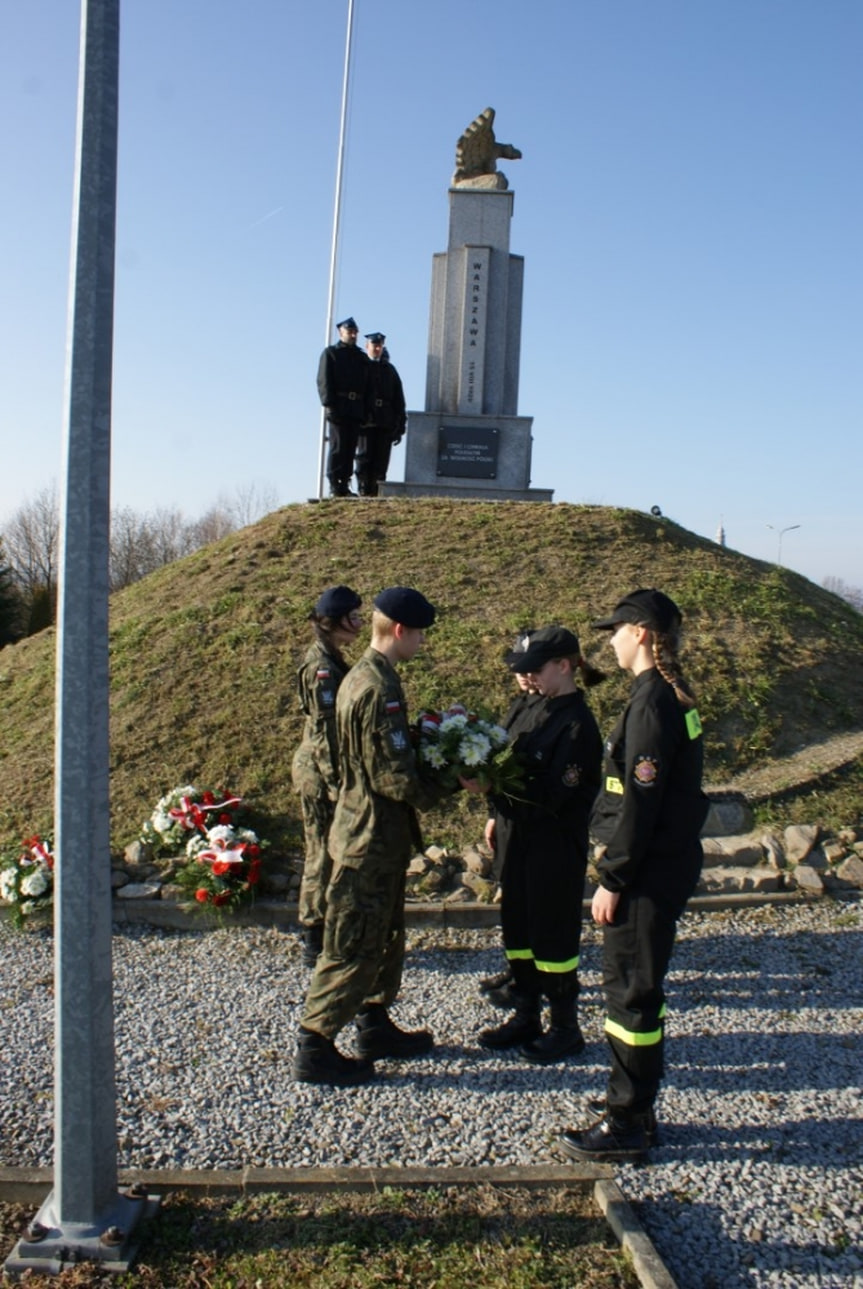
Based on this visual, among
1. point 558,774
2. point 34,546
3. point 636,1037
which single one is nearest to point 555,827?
point 558,774

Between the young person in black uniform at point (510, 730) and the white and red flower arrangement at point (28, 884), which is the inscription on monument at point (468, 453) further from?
the young person in black uniform at point (510, 730)

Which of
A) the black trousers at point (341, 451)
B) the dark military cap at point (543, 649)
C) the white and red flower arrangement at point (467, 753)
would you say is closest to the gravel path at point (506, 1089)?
the white and red flower arrangement at point (467, 753)

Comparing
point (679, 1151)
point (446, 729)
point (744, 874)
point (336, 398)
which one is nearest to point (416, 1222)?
point (679, 1151)

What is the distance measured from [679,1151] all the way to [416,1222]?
1.09m

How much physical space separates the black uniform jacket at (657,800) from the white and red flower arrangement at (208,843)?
3.08 m

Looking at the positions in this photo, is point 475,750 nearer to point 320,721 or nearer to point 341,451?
point 320,721

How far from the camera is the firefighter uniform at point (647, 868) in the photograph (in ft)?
11.2

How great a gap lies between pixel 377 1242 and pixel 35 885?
12.0 feet

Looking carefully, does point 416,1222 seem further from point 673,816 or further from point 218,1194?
point 673,816

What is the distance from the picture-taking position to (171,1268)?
286 centimetres

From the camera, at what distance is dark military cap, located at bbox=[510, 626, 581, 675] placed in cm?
432

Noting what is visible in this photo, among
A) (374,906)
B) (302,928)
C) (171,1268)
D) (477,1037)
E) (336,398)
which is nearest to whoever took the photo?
(171,1268)

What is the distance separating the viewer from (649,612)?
3543 mm

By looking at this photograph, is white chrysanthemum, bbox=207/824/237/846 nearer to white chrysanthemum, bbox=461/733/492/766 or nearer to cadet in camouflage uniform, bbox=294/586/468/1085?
cadet in camouflage uniform, bbox=294/586/468/1085
